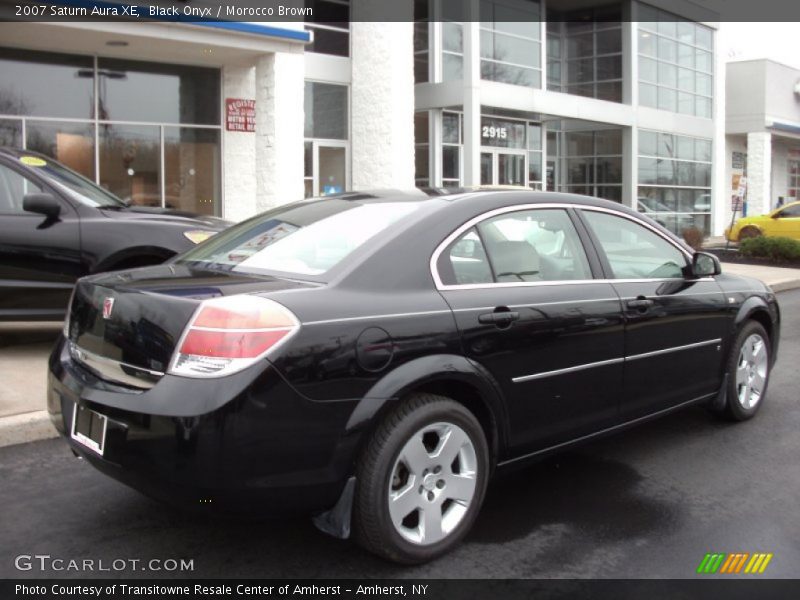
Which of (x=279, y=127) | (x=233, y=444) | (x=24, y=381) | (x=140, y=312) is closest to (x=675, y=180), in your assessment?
(x=279, y=127)

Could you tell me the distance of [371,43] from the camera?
18.0 m

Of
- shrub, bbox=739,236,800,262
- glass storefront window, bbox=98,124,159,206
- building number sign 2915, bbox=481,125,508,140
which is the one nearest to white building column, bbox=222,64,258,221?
glass storefront window, bbox=98,124,159,206

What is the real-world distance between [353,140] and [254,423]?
16.0m

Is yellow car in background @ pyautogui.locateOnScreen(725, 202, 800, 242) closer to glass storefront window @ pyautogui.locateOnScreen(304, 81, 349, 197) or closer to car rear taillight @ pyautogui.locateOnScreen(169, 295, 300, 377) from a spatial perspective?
glass storefront window @ pyautogui.locateOnScreen(304, 81, 349, 197)

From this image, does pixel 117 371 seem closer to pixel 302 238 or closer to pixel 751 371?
pixel 302 238

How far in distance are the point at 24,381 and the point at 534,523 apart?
4.23 meters

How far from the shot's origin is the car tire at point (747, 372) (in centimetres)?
536

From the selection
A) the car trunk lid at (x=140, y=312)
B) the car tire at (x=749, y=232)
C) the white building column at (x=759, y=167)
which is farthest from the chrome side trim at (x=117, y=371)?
the white building column at (x=759, y=167)

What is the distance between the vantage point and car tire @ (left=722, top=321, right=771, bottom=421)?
5.36 metres

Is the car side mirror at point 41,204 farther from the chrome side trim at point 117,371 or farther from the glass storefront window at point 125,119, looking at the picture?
the glass storefront window at point 125,119

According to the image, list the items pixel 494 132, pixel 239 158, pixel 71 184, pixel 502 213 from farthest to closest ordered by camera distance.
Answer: pixel 494 132 < pixel 239 158 < pixel 71 184 < pixel 502 213

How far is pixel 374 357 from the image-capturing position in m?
3.28

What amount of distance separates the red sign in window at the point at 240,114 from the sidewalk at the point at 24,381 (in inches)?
299

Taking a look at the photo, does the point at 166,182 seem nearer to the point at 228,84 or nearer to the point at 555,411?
the point at 228,84
